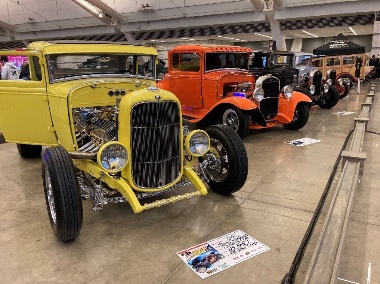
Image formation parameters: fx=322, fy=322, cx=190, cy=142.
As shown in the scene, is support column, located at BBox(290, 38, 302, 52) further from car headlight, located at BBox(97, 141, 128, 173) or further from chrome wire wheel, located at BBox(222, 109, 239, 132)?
car headlight, located at BBox(97, 141, 128, 173)

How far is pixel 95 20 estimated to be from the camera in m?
22.0

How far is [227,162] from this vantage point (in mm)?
3443

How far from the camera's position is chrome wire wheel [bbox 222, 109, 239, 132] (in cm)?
589

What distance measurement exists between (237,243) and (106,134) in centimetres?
159

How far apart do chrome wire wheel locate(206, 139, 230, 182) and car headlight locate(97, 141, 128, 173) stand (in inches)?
44.4

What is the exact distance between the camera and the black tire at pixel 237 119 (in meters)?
5.74

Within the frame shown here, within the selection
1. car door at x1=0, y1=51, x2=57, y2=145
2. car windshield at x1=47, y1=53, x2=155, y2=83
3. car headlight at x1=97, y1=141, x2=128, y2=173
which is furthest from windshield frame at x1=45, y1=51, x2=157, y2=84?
car headlight at x1=97, y1=141, x2=128, y2=173

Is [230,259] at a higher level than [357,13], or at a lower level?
lower

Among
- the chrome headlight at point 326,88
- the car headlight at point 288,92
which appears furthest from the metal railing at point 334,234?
the chrome headlight at point 326,88

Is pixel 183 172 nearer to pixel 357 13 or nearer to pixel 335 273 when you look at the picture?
pixel 335 273

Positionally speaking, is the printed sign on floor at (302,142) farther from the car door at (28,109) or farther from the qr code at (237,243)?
the car door at (28,109)

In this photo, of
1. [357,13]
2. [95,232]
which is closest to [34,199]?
[95,232]

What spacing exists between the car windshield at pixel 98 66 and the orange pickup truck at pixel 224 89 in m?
2.24

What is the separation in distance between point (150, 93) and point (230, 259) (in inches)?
60.3
